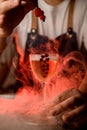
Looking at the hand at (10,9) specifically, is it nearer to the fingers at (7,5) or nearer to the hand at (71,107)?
the fingers at (7,5)

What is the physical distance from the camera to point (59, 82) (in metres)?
0.90

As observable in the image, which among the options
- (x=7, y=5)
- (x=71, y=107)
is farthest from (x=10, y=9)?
(x=71, y=107)

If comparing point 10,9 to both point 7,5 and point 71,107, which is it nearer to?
point 7,5

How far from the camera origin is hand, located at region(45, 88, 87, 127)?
69 centimetres

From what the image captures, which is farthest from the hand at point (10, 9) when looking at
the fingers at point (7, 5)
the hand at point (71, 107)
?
the hand at point (71, 107)

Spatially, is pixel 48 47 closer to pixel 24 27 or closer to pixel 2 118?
pixel 24 27

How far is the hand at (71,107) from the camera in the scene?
693 mm

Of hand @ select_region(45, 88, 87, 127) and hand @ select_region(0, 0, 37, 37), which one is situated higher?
hand @ select_region(0, 0, 37, 37)

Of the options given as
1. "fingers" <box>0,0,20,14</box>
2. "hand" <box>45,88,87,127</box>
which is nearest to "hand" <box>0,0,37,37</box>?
"fingers" <box>0,0,20,14</box>

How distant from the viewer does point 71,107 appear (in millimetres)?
725

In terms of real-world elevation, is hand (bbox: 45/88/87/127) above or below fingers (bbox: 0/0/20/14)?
below

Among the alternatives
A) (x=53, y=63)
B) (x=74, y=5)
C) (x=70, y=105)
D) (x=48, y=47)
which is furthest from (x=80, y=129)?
(x=74, y=5)

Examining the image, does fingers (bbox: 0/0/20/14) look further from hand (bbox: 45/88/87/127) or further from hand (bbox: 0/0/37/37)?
hand (bbox: 45/88/87/127)

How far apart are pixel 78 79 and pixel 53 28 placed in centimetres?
19
